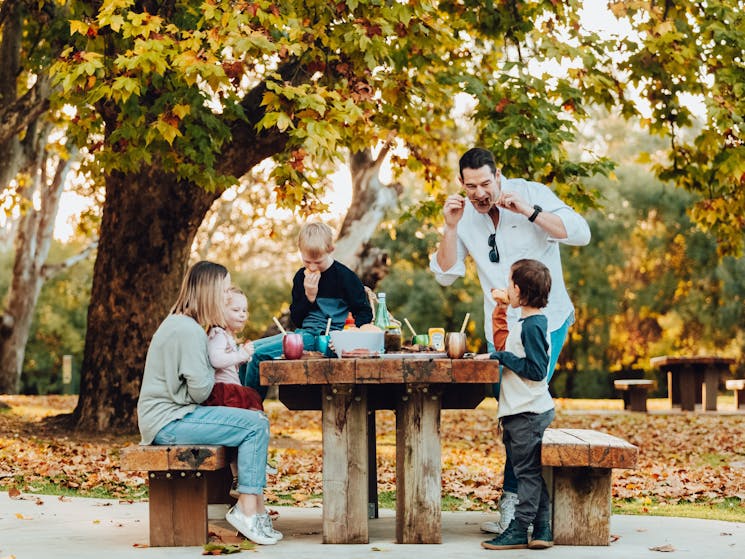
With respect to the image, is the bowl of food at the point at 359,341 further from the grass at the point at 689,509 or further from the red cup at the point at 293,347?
the grass at the point at 689,509

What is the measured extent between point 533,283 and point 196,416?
1921mm

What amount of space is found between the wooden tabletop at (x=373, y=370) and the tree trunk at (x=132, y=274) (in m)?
8.38

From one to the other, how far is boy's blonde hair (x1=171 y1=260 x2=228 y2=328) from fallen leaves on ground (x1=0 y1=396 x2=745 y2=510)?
2.71m

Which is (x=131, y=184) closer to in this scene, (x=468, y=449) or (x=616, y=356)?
(x=468, y=449)

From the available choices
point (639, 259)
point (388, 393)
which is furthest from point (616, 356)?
point (388, 393)

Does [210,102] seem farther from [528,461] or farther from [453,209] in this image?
[528,461]

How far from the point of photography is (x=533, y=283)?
6.01 meters

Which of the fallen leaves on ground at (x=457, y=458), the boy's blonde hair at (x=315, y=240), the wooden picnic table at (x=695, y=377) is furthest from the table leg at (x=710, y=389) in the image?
the boy's blonde hair at (x=315, y=240)

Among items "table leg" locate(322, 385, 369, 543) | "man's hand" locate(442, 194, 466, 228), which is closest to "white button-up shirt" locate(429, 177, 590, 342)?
"man's hand" locate(442, 194, 466, 228)

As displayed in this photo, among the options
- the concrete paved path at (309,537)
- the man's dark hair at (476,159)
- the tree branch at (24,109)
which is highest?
the tree branch at (24,109)

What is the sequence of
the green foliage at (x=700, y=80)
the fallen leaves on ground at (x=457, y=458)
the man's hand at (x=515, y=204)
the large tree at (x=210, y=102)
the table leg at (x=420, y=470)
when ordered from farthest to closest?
the green foliage at (x=700, y=80) → the large tree at (x=210, y=102) → the fallen leaves on ground at (x=457, y=458) → the man's hand at (x=515, y=204) → the table leg at (x=420, y=470)

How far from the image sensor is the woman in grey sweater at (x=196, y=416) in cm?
607

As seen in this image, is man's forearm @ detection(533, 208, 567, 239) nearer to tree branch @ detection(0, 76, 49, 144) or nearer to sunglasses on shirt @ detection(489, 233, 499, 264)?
sunglasses on shirt @ detection(489, 233, 499, 264)

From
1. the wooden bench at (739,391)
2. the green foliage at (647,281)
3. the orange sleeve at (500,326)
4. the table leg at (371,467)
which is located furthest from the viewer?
the green foliage at (647,281)
